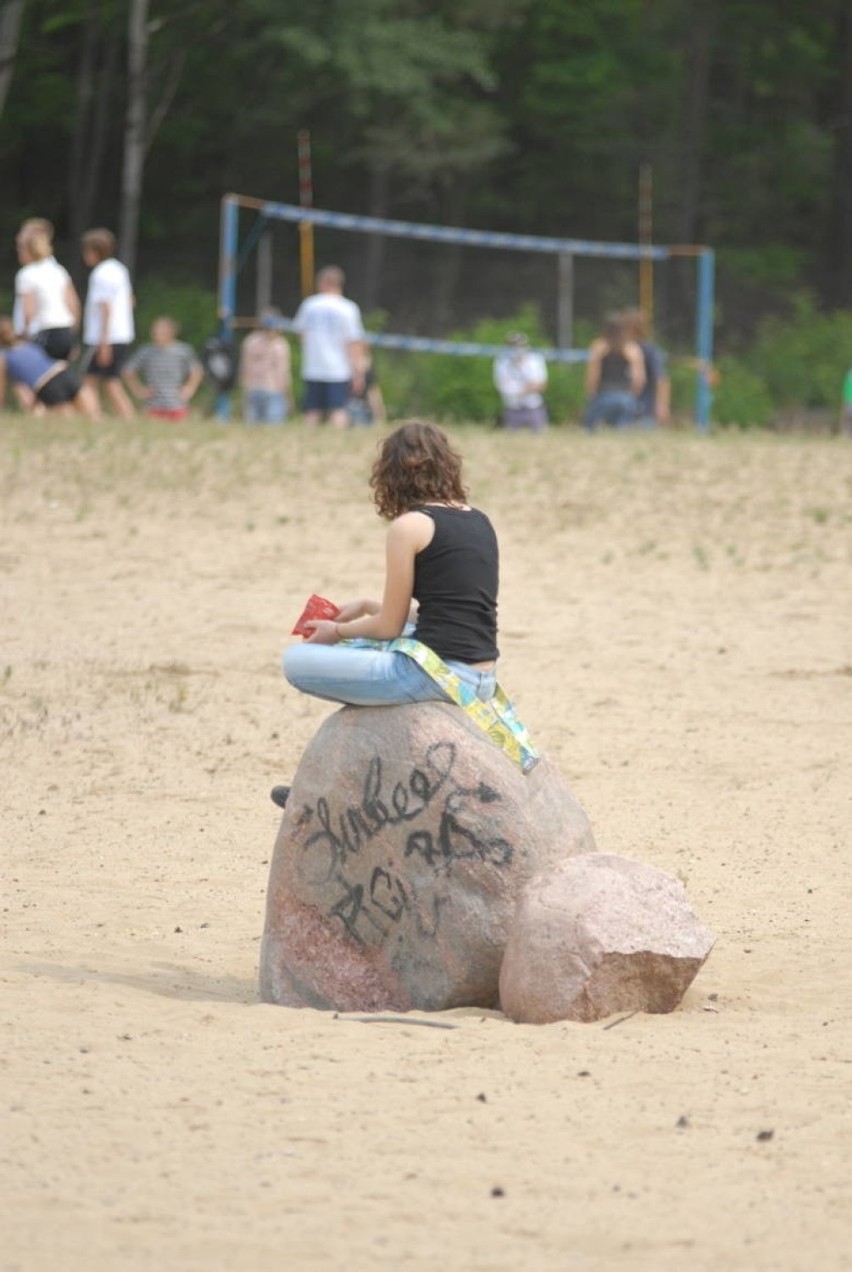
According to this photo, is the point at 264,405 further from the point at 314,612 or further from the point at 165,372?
the point at 314,612

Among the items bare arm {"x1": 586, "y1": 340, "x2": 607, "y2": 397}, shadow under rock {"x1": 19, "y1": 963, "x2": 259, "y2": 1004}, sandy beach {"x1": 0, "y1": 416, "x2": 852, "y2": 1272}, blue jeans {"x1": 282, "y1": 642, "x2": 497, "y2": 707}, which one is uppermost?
bare arm {"x1": 586, "y1": 340, "x2": 607, "y2": 397}

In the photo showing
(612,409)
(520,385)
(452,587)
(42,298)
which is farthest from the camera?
(520,385)

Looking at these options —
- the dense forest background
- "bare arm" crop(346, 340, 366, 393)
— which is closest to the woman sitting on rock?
"bare arm" crop(346, 340, 366, 393)

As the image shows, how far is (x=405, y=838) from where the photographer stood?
5.70m

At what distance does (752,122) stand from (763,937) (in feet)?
116

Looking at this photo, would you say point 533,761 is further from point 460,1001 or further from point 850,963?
point 850,963

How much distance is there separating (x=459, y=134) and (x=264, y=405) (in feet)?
56.7

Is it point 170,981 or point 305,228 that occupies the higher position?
point 305,228

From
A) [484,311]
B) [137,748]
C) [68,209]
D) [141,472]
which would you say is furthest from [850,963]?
[68,209]

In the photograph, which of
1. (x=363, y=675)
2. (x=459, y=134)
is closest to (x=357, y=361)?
(x=363, y=675)

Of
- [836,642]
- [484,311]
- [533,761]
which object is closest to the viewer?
[533,761]

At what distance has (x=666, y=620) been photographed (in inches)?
461

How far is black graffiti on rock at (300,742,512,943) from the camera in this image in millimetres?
5664

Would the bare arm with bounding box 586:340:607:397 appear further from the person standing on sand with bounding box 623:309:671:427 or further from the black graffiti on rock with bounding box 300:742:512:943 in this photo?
the black graffiti on rock with bounding box 300:742:512:943
